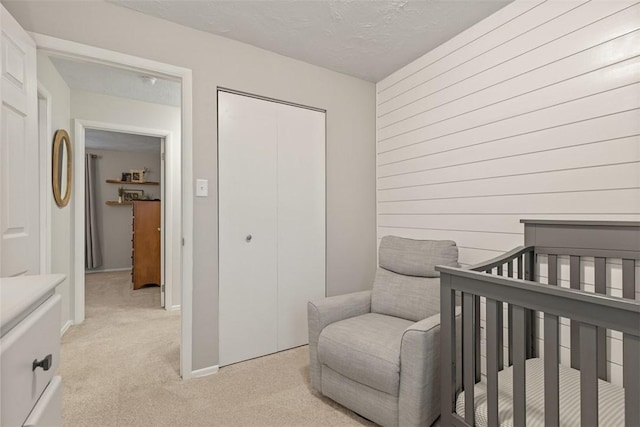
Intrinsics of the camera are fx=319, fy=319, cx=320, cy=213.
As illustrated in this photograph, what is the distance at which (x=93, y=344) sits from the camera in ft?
8.70

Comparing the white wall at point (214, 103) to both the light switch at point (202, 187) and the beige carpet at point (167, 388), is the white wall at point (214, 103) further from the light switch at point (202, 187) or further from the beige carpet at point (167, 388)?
the beige carpet at point (167, 388)

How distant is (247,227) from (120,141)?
4.47 meters

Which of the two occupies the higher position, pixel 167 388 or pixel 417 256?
pixel 417 256

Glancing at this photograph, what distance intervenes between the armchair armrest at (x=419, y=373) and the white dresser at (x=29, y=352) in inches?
50.4

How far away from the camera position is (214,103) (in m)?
2.23

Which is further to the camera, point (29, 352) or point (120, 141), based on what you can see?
point (120, 141)

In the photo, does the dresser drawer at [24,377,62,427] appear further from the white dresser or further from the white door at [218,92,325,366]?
the white door at [218,92,325,366]

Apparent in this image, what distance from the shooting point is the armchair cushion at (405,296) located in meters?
1.96

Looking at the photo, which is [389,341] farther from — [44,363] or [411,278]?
[44,363]

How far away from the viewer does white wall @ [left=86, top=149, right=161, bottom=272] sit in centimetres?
618

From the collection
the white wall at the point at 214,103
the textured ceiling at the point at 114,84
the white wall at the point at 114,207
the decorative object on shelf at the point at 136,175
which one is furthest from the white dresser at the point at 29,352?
the decorative object on shelf at the point at 136,175

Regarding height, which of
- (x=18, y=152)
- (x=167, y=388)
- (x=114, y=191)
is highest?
(x=114, y=191)

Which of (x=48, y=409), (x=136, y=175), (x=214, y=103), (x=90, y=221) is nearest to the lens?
(x=48, y=409)

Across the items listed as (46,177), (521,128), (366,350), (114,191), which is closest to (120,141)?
(114,191)
